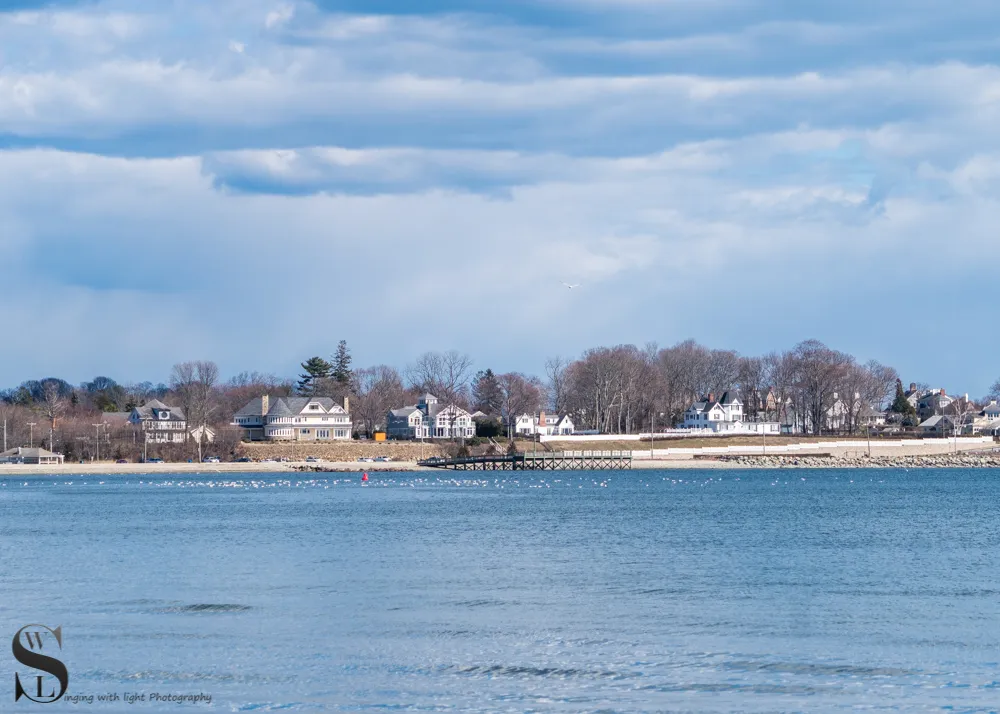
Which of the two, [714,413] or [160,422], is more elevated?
[160,422]

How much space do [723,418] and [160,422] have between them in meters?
76.3

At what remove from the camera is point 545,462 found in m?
125

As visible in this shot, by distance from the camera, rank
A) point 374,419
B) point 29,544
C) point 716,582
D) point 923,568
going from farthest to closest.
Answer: point 374,419
point 29,544
point 923,568
point 716,582

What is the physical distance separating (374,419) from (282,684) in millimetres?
143819

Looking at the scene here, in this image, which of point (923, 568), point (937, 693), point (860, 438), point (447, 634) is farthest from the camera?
point (860, 438)

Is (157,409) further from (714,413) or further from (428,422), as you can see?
(714,413)

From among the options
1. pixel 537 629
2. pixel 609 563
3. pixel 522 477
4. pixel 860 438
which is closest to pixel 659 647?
pixel 537 629

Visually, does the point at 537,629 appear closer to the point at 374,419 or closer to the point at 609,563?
the point at 609,563

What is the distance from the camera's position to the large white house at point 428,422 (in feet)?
507

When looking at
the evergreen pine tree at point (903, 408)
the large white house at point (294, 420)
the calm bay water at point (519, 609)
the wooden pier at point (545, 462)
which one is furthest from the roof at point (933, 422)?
the calm bay water at point (519, 609)

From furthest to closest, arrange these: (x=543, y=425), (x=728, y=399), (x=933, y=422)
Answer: (x=933, y=422) < (x=728, y=399) < (x=543, y=425)

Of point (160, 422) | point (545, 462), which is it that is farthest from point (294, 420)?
point (545, 462)

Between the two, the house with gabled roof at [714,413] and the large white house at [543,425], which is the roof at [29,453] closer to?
the large white house at [543,425]

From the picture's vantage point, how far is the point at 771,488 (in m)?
85.8
